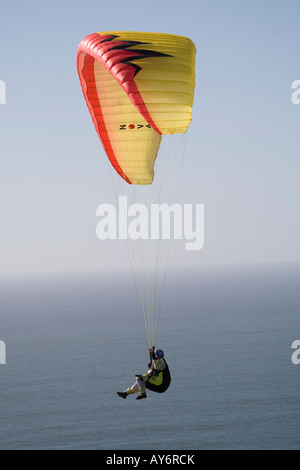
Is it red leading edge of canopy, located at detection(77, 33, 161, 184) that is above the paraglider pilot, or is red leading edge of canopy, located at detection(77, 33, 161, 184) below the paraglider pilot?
above

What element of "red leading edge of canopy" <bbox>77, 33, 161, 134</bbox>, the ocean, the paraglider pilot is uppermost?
the ocean

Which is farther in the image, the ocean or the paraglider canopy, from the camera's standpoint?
the ocean

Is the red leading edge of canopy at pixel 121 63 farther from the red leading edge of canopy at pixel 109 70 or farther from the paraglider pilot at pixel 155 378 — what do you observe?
the paraglider pilot at pixel 155 378

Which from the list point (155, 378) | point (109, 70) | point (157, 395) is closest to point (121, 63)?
point (109, 70)

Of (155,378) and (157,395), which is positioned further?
(157,395)

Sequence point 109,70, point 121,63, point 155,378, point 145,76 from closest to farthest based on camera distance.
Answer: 1. point 145,76
2. point 121,63
3. point 109,70
4. point 155,378

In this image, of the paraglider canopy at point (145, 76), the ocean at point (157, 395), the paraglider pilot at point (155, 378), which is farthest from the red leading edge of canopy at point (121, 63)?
the ocean at point (157, 395)

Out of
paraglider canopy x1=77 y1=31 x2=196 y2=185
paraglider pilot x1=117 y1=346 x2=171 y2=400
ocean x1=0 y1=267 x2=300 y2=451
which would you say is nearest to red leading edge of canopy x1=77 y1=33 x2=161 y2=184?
paraglider canopy x1=77 y1=31 x2=196 y2=185

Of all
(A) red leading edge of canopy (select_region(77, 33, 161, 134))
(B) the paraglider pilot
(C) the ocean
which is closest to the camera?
(A) red leading edge of canopy (select_region(77, 33, 161, 134))

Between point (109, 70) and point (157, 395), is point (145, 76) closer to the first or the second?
point (109, 70)

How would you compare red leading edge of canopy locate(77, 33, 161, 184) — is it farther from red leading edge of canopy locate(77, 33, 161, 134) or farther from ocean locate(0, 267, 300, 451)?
ocean locate(0, 267, 300, 451)

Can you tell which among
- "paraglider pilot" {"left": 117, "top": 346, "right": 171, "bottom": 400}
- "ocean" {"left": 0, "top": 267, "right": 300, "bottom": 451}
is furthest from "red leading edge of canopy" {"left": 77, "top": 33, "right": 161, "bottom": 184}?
"ocean" {"left": 0, "top": 267, "right": 300, "bottom": 451}

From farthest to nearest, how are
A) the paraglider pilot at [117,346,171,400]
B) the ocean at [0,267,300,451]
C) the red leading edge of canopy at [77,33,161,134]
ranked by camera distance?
the ocean at [0,267,300,451]
the paraglider pilot at [117,346,171,400]
the red leading edge of canopy at [77,33,161,134]
